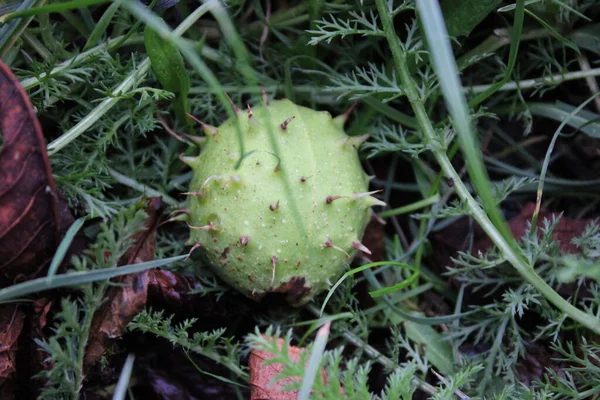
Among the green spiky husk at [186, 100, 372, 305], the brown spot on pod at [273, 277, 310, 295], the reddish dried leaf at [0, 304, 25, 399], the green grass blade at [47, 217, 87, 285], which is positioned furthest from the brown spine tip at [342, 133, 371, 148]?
the reddish dried leaf at [0, 304, 25, 399]

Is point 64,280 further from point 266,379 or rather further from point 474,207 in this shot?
Answer: point 474,207

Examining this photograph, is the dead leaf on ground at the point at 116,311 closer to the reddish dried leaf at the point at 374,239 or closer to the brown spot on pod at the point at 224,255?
the brown spot on pod at the point at 224,255

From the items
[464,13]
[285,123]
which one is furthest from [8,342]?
[464,13]

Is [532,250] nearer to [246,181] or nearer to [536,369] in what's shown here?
[536,369]

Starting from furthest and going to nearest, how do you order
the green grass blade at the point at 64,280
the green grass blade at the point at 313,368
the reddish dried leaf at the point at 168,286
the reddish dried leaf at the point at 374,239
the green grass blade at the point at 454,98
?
the reddish dried leaf at the point at 374,239 → the reddish dried leaf at the point at 168,286 → the green grass blade at the point at 64,280 → the green grass blade at the point at 313,368 → the green grass blade at the point at 454,98

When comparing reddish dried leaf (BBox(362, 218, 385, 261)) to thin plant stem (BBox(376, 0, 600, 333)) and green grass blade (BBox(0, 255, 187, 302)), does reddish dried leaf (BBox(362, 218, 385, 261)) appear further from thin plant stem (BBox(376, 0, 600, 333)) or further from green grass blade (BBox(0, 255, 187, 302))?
green grass blade (BBox(0, 255, 187, 302))

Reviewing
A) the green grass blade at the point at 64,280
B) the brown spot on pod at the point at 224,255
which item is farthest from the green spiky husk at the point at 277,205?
the green grass blade at the point at 64,280

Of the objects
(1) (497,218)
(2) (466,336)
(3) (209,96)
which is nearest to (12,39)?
(3) (209,96)
